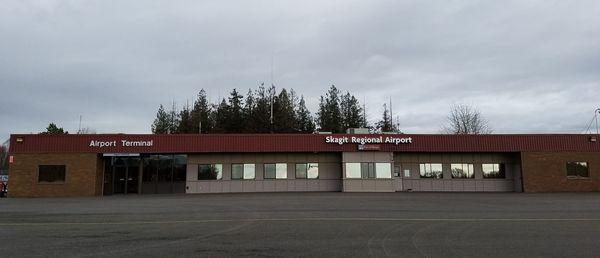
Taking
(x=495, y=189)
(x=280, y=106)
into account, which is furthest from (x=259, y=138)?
(x=280, y=106)

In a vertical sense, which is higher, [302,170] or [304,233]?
[302,170]

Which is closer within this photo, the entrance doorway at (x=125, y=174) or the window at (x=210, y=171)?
the window at (x=210, y=171)

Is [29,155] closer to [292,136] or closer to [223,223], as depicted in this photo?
[292,136]

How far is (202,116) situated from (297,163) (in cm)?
3813

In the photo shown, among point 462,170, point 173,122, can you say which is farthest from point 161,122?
point 462,170

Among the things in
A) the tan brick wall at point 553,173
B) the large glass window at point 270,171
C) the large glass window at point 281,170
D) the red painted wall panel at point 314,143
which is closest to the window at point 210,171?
the red painted wall panel at point 314,143

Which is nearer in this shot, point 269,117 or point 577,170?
point 577,170

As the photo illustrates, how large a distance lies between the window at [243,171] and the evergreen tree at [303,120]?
108ft

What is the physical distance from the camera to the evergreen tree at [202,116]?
69438 mm

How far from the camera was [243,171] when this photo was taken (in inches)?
1401

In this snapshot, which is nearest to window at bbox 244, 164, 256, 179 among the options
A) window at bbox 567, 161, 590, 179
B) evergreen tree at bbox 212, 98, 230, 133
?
window at bbox 567, 161, 590, 179

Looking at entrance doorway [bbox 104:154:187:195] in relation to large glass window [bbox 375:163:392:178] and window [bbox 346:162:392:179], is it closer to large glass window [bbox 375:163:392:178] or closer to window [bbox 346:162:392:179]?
window [bbox 346:162:392:179]

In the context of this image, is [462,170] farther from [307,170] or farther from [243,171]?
[243,171]

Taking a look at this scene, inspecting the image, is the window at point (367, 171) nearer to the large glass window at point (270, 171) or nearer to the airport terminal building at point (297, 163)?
the airport terminal building at point (297, 163)
